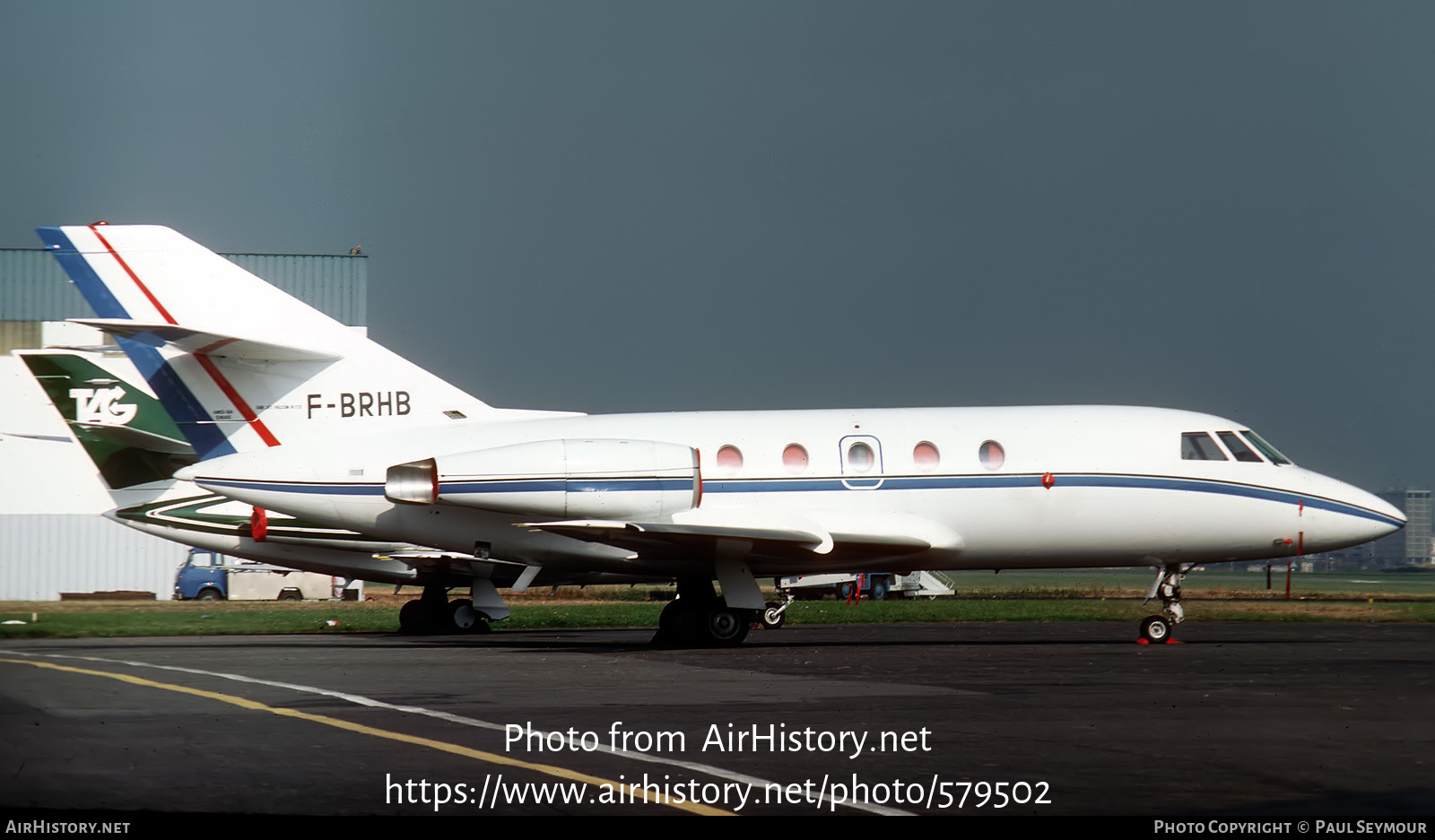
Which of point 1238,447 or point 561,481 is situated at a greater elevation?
point 1238,447

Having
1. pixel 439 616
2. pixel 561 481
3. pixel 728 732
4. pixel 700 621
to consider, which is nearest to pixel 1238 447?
pixel 700 621

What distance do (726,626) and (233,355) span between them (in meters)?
8.44

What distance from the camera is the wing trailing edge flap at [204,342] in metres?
19.6

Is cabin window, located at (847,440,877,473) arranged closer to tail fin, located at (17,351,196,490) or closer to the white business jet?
the white business jet

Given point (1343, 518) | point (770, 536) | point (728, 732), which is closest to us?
point (728, 732)

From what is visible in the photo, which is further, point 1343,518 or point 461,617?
point 461,617

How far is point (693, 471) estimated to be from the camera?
21016 millimetres

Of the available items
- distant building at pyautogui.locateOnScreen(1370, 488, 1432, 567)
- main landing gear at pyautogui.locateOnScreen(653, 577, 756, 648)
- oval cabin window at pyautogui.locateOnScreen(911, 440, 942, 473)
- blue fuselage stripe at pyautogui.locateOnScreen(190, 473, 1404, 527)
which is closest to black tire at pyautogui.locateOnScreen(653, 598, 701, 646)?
main landing gear at pyautogui.locateOnScreen(653, 577, 756, 648)

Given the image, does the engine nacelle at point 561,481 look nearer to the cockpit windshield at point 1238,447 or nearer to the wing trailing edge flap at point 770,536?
the wing trailing edge flap at point 770,536

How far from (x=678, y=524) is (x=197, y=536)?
492 inches

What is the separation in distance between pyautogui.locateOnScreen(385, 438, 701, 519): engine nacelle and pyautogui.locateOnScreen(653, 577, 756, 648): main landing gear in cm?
162

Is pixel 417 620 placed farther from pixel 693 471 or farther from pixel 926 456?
pixel 926 456

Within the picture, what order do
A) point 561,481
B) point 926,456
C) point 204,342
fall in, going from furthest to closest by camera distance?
point 926,456
point 204,342
point 561,481

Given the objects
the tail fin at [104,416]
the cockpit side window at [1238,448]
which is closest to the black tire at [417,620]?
the tail fin at [104,416]
